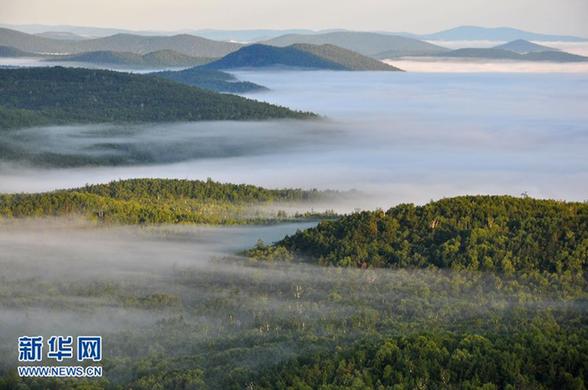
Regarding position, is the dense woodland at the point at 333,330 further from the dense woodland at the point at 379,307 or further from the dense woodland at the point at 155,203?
the dense woodland at the point at 155,203

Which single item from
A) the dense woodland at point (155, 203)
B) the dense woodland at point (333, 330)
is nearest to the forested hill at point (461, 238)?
the dense woodland at point (333, 330)

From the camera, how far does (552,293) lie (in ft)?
145

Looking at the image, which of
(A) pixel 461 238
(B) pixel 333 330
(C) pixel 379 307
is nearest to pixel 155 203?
(A) pixel 461 238

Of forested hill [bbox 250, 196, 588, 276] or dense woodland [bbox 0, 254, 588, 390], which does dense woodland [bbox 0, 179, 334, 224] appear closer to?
forested hill [bbox 250, 196, 588, 276]

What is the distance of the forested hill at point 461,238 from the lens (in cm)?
4941

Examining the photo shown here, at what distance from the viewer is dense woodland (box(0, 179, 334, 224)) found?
266 ft

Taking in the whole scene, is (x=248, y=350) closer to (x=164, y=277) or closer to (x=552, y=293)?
(x=552, y=293)

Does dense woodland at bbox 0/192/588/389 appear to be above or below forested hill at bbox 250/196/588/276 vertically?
below

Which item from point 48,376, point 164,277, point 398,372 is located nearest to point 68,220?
point 164,277

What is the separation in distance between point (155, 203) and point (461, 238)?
43987mm

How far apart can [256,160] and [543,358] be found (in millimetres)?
156417

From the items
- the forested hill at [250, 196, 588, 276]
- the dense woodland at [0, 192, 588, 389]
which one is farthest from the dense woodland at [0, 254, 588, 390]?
the forested hill at [250, 196, 588, 276]

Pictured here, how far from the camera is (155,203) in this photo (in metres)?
91.2

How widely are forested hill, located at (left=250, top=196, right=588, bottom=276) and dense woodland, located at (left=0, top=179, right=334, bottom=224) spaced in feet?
71.1
